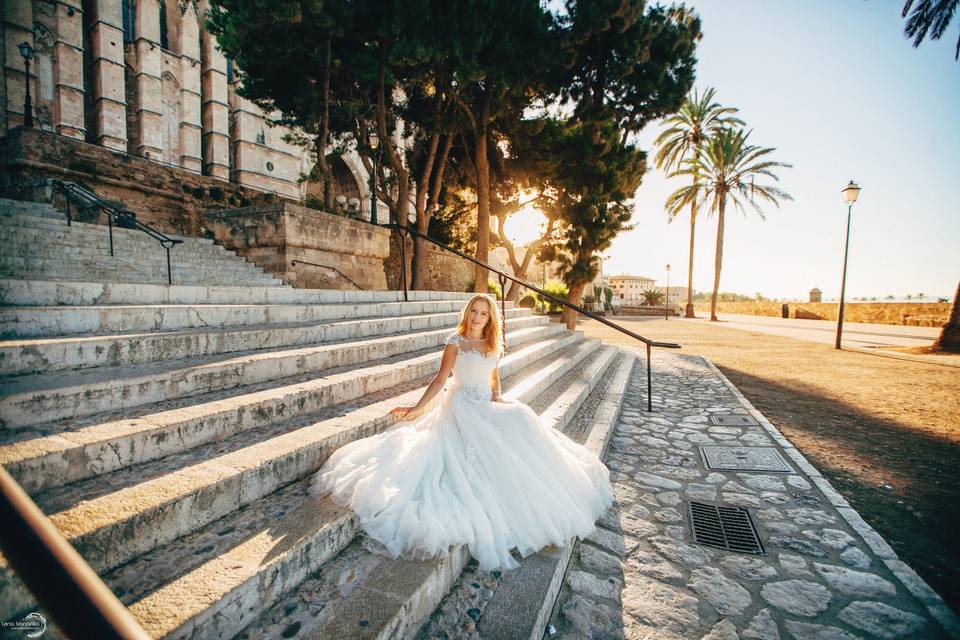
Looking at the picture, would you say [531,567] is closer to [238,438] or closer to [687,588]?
[687,588]

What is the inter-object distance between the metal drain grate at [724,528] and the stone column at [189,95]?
3074cm

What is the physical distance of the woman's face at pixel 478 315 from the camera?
3.15 meters

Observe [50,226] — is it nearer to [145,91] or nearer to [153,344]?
[153,344]

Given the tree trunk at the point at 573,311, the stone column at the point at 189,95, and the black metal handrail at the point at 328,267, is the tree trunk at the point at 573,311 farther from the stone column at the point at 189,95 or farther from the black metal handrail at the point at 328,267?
the stone column at the point at 189,95

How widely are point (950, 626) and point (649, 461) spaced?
215cm

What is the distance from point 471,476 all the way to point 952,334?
15.6 metres

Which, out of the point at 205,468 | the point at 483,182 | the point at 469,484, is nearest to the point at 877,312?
the point at 483,182

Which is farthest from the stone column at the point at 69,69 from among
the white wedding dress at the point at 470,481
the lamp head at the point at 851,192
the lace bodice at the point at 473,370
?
the lamp head at the point at 851,192

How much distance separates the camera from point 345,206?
17203mm

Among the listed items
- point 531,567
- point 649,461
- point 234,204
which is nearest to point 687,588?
point 531,567

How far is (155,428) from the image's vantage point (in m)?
2.18

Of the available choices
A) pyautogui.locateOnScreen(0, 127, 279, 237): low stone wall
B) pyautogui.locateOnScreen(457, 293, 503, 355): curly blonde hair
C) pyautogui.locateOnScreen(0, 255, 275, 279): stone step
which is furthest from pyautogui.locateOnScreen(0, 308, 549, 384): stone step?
pyautogui.locateOnScreen(0, 127, 279, 237): low stone wall

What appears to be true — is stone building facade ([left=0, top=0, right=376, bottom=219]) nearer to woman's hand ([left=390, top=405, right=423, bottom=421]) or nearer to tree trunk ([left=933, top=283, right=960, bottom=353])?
woman's hand ([left=390, top=405, right=423, bottom=421])

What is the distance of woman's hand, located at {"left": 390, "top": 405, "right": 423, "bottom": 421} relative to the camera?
2.93m
